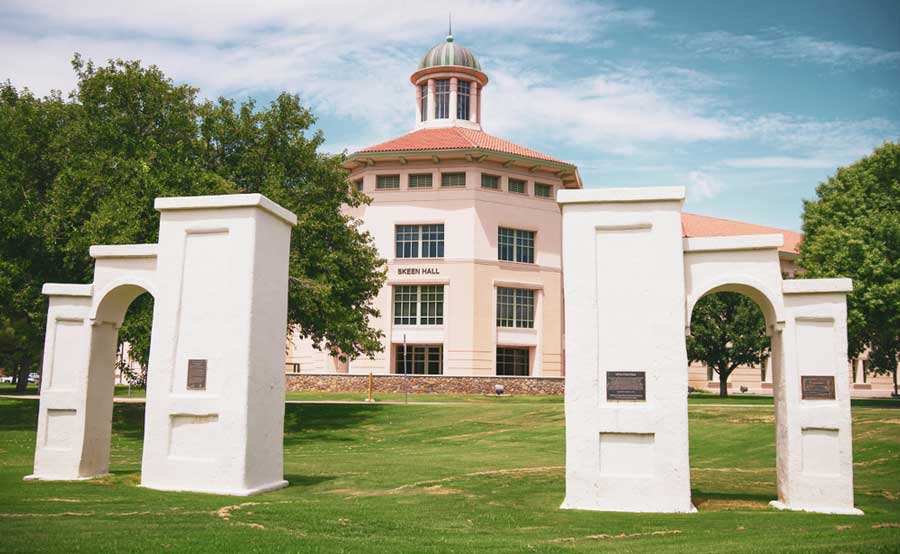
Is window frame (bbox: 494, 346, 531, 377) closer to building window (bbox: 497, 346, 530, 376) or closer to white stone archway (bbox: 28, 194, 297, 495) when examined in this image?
building window (bbox: 497, 346, 530, 376)

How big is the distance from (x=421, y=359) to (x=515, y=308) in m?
6.92

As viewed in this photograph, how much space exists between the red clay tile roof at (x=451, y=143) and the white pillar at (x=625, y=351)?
36545 millimetres

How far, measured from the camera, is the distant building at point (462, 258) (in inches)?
1907

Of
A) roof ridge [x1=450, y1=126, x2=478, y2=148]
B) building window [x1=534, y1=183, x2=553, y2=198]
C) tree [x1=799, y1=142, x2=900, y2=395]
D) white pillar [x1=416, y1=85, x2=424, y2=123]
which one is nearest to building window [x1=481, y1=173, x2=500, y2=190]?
roof ridge [x1=450, y1=126, x2=478, y2=148]

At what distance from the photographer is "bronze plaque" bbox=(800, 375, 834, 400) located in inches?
477

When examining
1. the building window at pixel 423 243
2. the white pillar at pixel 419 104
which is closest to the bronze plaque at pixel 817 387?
the building window at pixel 423 243

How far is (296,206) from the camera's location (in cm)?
2852

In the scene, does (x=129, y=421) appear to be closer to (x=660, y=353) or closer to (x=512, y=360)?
(x=660, y=353)

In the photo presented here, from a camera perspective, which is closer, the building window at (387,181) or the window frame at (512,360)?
the window frame at (512,360)

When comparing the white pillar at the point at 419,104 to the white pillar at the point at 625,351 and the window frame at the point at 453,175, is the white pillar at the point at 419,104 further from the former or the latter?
the white pillar at the point at 625,351

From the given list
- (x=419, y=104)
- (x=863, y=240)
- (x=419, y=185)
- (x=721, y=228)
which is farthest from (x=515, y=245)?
(x=721, y=228)

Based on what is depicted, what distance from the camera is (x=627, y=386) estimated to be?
12.3 metres

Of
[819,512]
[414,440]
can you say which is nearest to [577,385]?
[819,512]

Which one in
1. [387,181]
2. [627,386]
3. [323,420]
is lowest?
[323,420]
